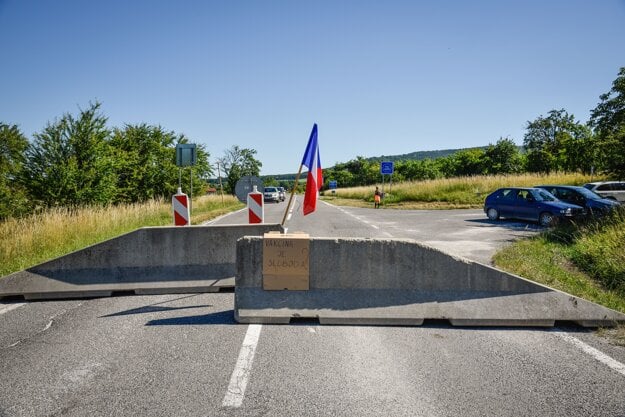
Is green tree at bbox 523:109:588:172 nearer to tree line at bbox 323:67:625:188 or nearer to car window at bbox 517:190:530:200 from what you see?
tree line at bbox 323:67:625:188

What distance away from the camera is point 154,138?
28.8 metres

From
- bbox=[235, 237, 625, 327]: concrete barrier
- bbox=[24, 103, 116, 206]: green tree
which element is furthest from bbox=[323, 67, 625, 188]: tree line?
bbox=[24, 103, 116, 206]: green tree

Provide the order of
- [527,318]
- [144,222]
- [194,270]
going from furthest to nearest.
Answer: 1. [144,222]
2. [194,270]
3. [527,318]

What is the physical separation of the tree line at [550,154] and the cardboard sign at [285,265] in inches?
460

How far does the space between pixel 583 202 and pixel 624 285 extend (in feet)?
35.6

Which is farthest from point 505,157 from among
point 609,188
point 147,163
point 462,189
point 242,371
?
point 242,371

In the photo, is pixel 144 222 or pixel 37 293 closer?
pixel 37 293

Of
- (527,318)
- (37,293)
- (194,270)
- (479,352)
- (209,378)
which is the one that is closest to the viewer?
(209,378)

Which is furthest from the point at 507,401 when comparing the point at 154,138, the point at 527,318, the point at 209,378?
the point at 154,138

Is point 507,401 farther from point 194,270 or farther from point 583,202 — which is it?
point 583,202

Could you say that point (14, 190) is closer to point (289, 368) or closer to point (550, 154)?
point (289, 368)

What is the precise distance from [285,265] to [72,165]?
43.8ft

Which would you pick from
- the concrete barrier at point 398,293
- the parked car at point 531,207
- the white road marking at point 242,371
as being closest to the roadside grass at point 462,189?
the parked car at point 531,207

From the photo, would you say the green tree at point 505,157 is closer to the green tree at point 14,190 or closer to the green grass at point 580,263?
the green grass at point 580,263
